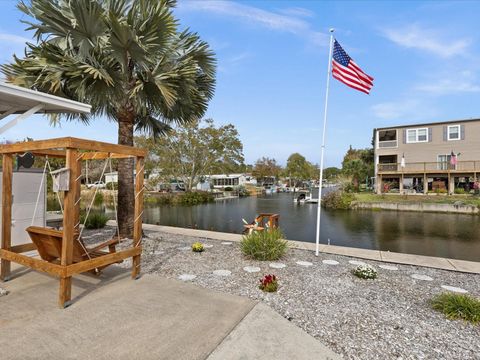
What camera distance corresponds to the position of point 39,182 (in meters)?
6.03

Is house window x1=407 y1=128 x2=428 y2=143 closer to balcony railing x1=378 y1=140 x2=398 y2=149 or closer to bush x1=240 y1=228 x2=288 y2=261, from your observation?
balcony railing x1=378 y1=140 x2=398 y2=149

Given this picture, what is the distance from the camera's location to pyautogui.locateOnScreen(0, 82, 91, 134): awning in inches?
154

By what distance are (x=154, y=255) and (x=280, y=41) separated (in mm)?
9806

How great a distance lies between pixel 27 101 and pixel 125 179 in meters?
3.17

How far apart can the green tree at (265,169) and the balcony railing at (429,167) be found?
32442 mm

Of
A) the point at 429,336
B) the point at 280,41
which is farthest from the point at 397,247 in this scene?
the point at 280,41

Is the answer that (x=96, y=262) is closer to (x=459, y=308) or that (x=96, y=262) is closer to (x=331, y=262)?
(x=331, y=262)

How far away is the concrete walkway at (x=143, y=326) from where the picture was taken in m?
2.49

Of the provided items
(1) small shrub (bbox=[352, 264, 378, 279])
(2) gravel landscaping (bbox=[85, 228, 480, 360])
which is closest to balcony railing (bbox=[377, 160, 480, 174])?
(2) gravel landscaping (bbox=[85, 228, 480, 360])

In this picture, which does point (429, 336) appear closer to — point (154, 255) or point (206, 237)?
point (154, 255)

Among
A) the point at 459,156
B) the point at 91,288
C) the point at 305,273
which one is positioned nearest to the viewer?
the point at 91,288

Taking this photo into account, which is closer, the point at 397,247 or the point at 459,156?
the point at 397,247

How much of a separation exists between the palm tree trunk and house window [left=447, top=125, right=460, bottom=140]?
2710 cm

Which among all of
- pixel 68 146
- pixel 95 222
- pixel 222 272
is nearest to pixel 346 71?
pixel 222 272
